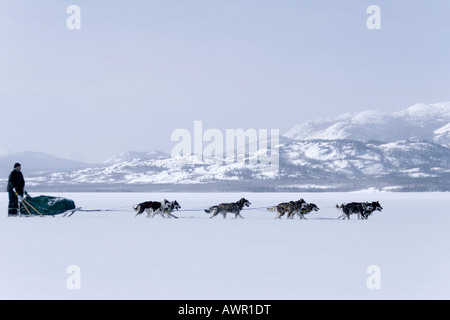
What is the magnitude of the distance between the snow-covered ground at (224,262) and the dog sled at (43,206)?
9.36 ft

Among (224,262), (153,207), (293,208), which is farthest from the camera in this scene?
(153,207)

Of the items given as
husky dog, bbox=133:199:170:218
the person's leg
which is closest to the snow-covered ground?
the person's leg

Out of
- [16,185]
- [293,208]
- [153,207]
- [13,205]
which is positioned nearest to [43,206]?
[13,205]

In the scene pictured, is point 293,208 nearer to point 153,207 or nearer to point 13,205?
point 153,207

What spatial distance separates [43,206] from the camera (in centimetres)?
1911

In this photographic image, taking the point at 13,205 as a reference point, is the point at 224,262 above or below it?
below

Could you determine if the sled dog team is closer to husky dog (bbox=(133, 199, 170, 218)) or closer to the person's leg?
husky dog (bbox=(133, 199, 170, 218))

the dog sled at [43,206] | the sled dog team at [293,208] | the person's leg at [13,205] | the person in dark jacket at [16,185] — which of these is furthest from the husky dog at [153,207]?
the person's leg at [13,205]

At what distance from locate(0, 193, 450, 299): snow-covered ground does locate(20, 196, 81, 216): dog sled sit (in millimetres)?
2854

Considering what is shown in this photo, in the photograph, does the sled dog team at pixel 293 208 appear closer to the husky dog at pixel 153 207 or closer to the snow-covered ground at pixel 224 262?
the husky dog at pixel 153 207

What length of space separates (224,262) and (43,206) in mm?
10662
